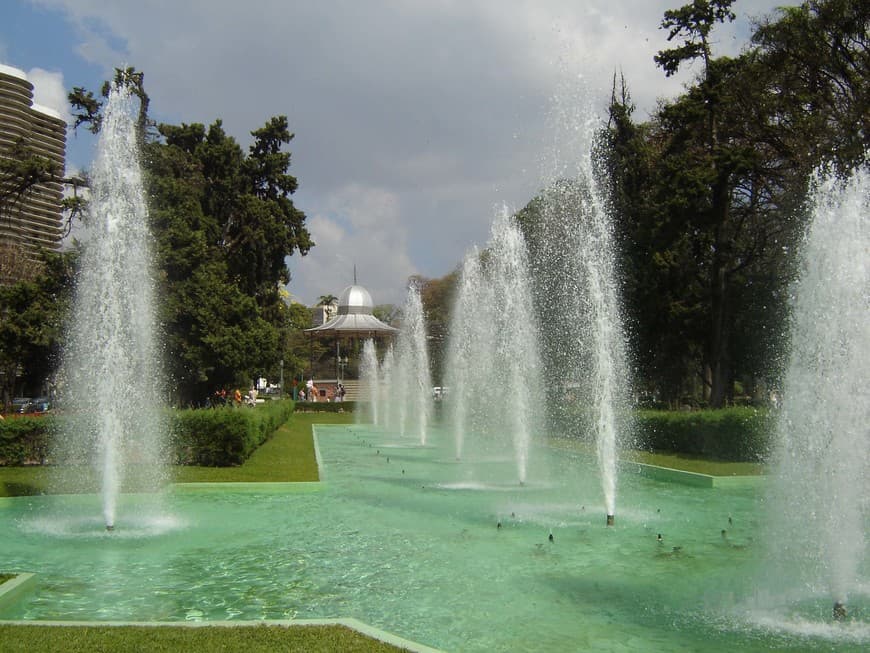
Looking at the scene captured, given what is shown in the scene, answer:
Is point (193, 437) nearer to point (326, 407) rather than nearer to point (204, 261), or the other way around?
point (204, 261)

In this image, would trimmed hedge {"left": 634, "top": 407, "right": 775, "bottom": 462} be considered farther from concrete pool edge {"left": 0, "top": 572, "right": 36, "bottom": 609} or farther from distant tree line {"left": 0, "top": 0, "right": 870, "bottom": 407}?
concrete pool edge {"left": 0, "top": 572, "right": 36, "bottom": 609}

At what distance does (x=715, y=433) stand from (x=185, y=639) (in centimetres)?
1731

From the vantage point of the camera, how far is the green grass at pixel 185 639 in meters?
5.60

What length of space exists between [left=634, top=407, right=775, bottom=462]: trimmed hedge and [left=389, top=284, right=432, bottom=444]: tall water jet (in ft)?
29.4

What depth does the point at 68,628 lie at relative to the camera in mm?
6078

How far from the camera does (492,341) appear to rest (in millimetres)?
26891

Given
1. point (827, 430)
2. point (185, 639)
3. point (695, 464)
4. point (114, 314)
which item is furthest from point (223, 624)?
point (695, 464)

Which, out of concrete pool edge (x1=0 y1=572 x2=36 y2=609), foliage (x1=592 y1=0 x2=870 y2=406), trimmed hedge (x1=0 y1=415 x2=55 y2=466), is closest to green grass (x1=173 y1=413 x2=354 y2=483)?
trimmed hedge (x1=0 y1=415 x2=55 y2=466)

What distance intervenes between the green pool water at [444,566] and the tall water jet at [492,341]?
5364mm

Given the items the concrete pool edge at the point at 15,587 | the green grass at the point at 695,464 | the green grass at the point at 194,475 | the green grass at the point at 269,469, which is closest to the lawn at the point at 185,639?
the concrete pool edge at the point at 15,587

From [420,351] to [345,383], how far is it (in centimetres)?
3500

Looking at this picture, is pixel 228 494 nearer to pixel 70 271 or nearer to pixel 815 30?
pixel 70 271

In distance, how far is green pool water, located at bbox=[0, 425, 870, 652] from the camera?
6.79m

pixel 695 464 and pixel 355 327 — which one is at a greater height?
pixel 355 327
